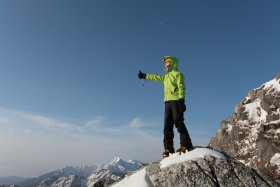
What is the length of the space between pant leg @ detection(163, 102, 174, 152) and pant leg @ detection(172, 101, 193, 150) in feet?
1.49

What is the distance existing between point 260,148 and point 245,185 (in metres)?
106

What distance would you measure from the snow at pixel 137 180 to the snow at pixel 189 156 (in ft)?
2.35

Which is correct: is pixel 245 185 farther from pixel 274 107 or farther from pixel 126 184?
pixel 274 107

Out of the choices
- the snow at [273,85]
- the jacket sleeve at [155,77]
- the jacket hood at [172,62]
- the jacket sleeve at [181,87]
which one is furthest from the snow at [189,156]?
the snow at [273,85]

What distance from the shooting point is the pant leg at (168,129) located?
1388 centimetres

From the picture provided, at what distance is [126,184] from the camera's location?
11.8 m

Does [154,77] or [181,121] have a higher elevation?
[154,77]

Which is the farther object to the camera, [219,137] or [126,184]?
[219,137]

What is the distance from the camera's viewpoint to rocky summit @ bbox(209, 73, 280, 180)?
105 m

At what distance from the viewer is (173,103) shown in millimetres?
13539

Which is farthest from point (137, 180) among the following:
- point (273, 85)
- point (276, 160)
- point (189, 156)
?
point (273, 85)

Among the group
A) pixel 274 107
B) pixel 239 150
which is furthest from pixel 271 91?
pixel 239 150

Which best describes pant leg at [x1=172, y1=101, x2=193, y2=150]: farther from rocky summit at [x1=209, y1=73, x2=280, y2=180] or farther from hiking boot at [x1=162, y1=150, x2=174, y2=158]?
rocky summit at [x1=209, y1=73, x2=280, y2=180]

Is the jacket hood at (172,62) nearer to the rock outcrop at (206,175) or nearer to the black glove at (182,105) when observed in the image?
the black glove at (182,105)
